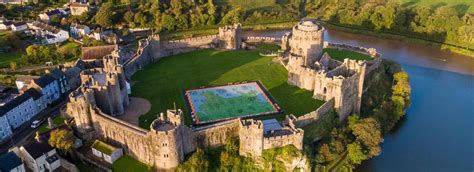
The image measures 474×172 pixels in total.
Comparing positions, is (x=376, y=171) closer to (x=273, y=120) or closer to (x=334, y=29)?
(x=273, y=120)

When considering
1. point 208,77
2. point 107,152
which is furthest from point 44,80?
Answer: point 208,77

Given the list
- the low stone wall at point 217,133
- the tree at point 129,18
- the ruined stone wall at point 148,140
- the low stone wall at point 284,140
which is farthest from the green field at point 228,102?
the tree at point 129,18

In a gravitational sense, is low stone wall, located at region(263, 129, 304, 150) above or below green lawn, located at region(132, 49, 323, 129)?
below

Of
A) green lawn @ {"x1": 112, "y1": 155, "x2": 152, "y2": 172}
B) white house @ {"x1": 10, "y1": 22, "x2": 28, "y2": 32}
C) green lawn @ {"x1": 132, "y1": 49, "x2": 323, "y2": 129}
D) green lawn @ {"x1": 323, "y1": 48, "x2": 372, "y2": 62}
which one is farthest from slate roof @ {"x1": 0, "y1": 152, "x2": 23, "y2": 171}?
white house @ {"x1": 10, "y1": 22, "x2": 28, "y2": 32}

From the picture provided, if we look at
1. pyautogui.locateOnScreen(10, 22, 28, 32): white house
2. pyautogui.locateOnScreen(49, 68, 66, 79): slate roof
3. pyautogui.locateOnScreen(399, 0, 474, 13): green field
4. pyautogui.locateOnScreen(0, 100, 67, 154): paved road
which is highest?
pyautogui.locateOnScreen(399, 0, 474, 13): green field

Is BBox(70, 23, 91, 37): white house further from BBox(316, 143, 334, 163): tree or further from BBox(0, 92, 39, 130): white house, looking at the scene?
BBox(316, 143, 334, 163): tree
